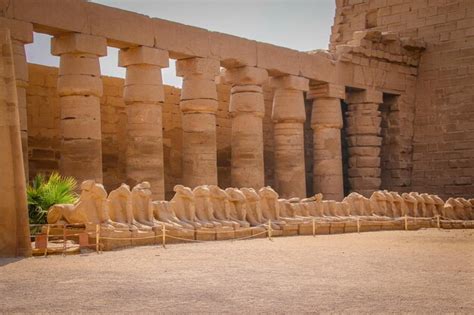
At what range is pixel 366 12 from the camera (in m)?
25.8

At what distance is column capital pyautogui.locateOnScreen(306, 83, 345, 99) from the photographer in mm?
21234

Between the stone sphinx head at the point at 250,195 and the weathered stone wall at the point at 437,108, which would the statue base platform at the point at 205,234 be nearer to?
the stone sphinx head at the point at 250,195

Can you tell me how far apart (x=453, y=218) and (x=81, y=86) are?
9.66 meters

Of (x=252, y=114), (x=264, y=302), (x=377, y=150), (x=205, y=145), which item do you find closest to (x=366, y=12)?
(x=377, y=150)

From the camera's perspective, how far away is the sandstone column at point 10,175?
9.02 metres

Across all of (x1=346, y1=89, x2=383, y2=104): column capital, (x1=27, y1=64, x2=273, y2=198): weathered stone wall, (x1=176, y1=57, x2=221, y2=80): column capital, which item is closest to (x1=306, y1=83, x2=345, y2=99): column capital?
(x1=346, y1=89, x2=383, y2=104): column capital

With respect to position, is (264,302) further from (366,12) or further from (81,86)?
(366,12)

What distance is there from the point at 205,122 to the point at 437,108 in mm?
9352

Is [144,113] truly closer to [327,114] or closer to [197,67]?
[197,67]

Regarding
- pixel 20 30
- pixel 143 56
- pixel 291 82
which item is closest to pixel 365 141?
pixel 291 82

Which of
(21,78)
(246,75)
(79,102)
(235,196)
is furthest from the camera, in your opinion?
(246,75)

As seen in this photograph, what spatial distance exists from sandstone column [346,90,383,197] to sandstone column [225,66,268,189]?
4.65m

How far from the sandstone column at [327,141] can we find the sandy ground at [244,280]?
415 inches

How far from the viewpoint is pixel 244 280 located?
23.6 ft
